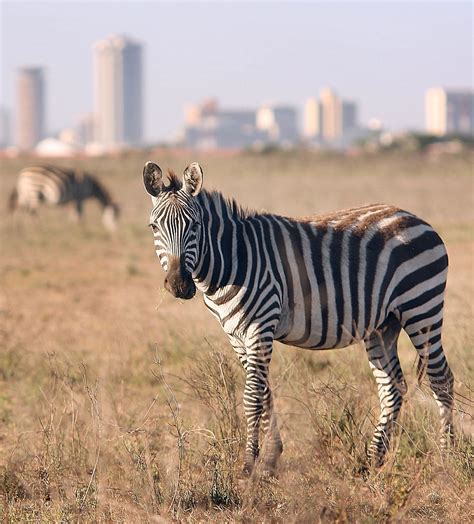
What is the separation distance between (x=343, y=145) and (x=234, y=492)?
470 feet

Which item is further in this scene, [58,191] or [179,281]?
[58,191]

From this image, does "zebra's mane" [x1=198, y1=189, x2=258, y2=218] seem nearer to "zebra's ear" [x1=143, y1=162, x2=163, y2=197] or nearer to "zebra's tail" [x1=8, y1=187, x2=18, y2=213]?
"zebra's ear" [x1=143, y1=162, x2=163, y2=197]

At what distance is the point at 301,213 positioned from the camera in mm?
21172

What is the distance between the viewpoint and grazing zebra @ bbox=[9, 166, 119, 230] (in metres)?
21.2

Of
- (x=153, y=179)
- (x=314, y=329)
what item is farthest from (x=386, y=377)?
(x=153, y=179)

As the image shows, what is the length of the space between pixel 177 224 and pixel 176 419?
1028 mm

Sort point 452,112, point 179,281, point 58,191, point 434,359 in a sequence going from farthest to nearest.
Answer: point 452,112
point 58,191
point 434,359
point 179,281

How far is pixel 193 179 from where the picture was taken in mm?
5332

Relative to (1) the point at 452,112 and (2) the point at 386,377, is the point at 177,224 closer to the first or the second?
(2) the point at 386,377

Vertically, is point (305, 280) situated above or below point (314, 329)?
above

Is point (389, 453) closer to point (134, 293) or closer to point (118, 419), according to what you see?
point (118, 419)

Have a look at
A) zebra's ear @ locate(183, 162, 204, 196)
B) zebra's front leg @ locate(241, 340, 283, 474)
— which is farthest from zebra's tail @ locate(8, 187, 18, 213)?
zebra's front leg @ locate(241, 340, 283, 474)

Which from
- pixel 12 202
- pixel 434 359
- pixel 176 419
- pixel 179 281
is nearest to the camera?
pixel 176 419

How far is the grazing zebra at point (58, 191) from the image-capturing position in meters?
21.2
